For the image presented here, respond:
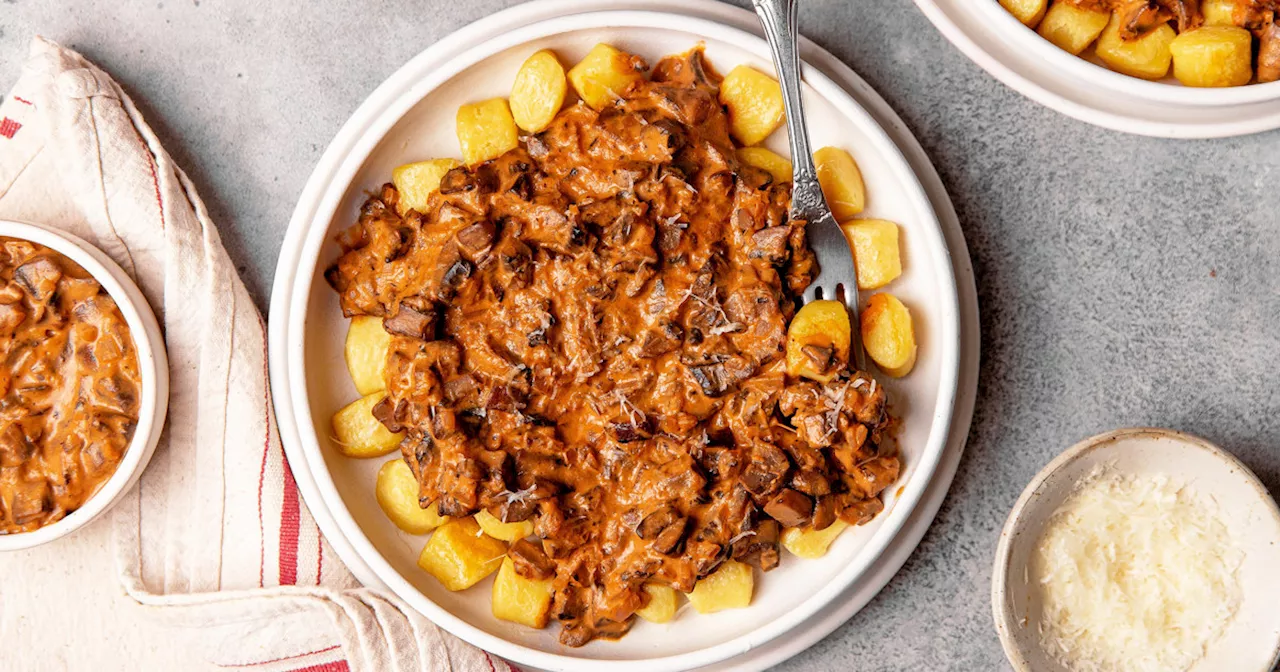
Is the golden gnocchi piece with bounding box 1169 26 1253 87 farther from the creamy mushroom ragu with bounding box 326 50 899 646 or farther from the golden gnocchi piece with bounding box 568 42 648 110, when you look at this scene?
the golden gnocchi piece with bounding box 568 42 648 110

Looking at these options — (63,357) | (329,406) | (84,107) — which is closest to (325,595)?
(329,406)

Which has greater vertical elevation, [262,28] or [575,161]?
[262,28]

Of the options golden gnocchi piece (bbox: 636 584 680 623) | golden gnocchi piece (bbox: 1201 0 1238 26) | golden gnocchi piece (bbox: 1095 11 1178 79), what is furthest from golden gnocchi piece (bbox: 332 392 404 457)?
golden gnocchi piece (bbox: 1201 0 1238 26)

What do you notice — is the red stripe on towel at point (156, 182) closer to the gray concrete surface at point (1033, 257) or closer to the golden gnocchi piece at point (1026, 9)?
the gray concrete surface at point (1033, 257)

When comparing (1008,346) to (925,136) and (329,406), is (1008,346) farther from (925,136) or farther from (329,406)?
(329,406)

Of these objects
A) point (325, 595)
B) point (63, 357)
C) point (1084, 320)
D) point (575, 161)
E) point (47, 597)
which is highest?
point (63, 357)

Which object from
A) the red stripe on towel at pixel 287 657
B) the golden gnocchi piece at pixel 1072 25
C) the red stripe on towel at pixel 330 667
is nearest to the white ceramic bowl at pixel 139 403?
the red stripe on towel at pixel 287 657
